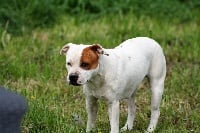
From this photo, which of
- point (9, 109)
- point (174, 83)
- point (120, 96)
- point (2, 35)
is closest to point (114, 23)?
point (2, 35)

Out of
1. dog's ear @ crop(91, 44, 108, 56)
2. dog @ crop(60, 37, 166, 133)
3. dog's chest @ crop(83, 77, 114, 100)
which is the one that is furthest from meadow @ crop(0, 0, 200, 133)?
dog's ear @ crop(91, 44, 108, 56)

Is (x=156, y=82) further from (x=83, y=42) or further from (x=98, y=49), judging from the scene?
(x=83, y=42)

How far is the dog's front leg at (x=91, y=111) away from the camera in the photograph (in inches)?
265

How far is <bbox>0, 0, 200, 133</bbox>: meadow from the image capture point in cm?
733

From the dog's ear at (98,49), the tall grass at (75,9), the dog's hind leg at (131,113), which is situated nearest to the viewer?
the dog's ear at (98,49)

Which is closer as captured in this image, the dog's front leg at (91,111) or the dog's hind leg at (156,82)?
the dog's front leg at (91,111)

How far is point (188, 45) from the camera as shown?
10.7 meters

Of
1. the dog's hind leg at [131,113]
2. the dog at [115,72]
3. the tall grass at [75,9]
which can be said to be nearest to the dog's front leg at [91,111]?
the dog at [115,72]

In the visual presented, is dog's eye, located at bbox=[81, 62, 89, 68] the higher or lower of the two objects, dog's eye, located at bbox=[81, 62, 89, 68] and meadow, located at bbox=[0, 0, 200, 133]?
the higher

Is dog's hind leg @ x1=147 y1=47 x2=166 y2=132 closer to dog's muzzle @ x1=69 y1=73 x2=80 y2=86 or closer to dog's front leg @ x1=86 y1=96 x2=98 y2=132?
dog's front leg @ x1=86 y1=96 x2=98 y2=132

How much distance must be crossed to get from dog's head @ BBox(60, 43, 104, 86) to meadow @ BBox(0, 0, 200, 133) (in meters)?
0.81

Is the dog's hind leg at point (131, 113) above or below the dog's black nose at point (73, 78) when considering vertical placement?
below

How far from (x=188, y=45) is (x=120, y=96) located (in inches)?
170

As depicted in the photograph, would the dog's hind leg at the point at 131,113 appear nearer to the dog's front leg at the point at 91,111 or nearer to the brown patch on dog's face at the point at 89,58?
the dog's front leg at the point at 91,111
